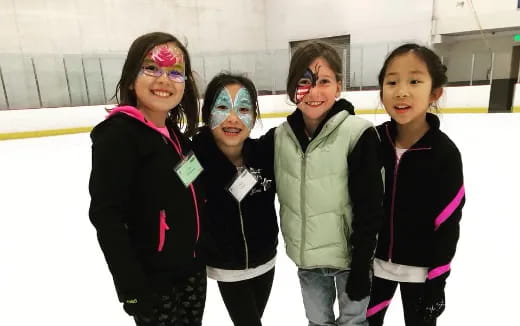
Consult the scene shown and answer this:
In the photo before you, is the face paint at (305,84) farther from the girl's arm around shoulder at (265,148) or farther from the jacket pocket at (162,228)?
the jacket pocket at (162,228)

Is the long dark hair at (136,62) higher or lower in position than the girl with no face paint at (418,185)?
higher

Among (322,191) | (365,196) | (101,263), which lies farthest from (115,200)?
(101,263)

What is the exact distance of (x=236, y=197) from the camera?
1.23 meters

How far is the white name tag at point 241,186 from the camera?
4.03 feet

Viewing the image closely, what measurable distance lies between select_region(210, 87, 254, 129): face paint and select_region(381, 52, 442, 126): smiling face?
50 cm

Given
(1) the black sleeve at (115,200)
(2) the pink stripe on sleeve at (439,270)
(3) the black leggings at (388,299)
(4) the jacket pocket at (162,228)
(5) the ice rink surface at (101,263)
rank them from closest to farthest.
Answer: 1. (1) the black sleeve at (115,200)
2. (4) the jacket pocket at (162,228)
3. (2) the pink stripe on sleeve at (439,270)
4. (3) the black leggings at (388,299)
5. (5) the ice rink surface at (101,263)

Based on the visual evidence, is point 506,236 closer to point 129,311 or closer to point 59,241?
point 129,311

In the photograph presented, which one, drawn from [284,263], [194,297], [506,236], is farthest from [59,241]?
[506,236]

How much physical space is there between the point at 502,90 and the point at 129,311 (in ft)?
29.8

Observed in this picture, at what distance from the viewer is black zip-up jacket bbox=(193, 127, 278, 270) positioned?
1256mm

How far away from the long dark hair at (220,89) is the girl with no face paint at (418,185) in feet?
1.54

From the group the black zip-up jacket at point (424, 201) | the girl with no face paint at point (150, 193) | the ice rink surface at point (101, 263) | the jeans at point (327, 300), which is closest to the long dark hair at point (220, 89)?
the girl with no face paint at point (150, 193)

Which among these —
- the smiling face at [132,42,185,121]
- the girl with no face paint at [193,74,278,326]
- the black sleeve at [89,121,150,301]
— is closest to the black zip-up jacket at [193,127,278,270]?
the girl with no face paint at [193,74,278,326]

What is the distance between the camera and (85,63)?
970cm
